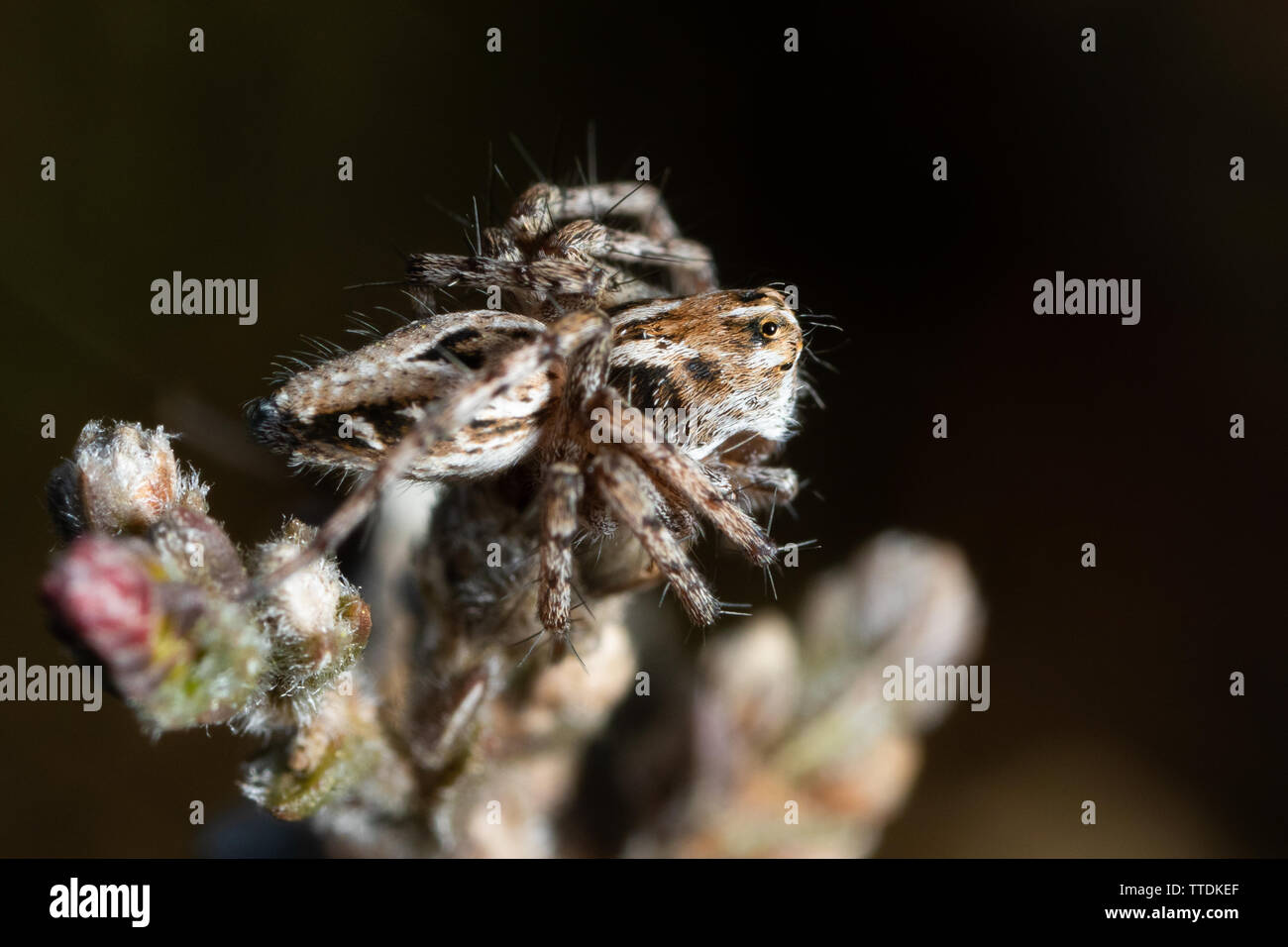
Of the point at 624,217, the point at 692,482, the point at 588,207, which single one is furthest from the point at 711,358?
the point at 624,217

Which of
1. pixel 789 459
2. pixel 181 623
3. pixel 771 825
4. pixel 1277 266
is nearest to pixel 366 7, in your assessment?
pixel 789 459

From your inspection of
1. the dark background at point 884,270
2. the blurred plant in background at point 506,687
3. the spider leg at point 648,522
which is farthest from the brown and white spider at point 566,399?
the dark background at point 884,270

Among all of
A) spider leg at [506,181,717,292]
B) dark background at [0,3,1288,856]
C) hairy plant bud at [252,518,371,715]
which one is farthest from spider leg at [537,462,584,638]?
dark background at [0,3,1288,856]

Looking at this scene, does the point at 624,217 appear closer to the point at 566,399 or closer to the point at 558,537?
the point at 566,399

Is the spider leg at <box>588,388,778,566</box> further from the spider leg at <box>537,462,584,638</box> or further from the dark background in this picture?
the dark background
